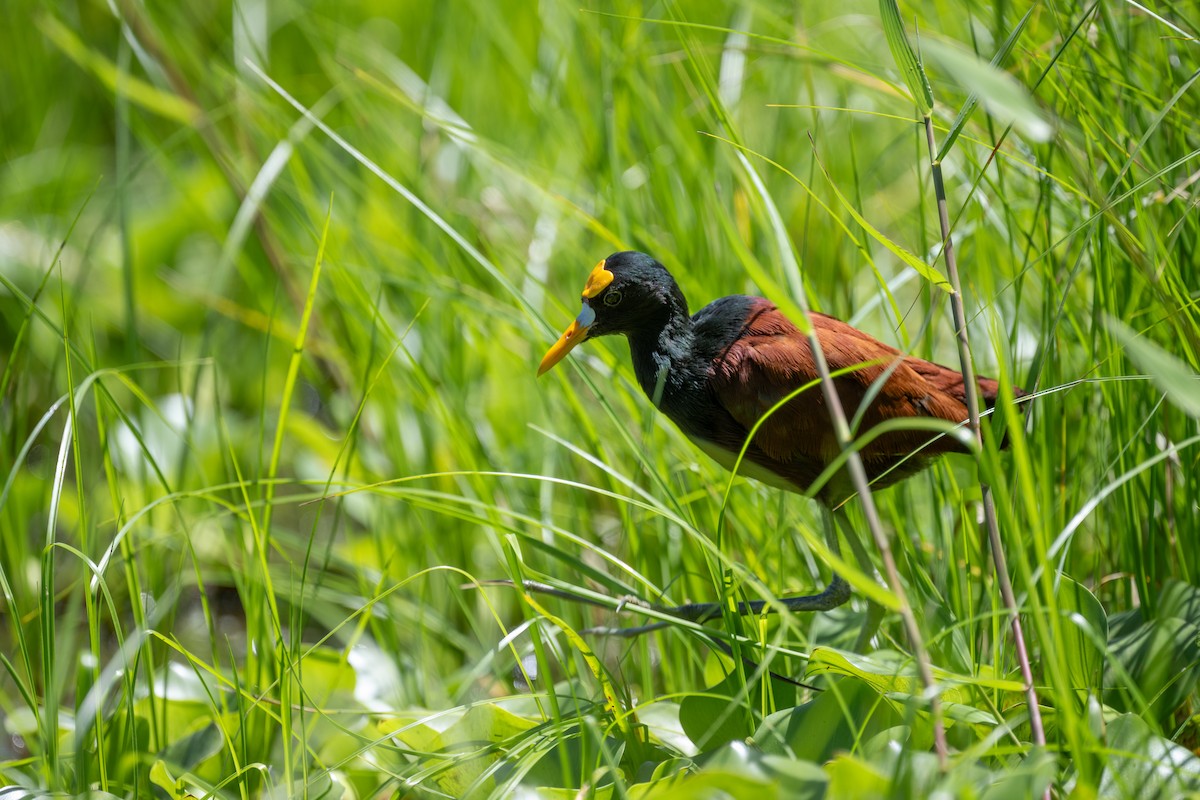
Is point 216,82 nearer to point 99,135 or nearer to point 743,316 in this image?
point 99,135

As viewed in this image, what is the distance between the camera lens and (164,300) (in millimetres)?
3498

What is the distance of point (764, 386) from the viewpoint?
5.72ft

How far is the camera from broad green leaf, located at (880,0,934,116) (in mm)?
1242

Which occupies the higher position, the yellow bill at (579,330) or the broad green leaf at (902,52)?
the broad green leaf at (902,52)

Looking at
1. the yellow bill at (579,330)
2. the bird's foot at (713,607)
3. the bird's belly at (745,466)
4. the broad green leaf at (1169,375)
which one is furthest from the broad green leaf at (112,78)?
the broad green leaf at (1169,375)

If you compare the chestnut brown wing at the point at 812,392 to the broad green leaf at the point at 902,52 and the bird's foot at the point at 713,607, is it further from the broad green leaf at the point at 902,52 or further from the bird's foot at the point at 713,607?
the broad green leaf at the point at 902,52

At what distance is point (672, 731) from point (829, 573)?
521mm

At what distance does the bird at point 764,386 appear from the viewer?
174 cm

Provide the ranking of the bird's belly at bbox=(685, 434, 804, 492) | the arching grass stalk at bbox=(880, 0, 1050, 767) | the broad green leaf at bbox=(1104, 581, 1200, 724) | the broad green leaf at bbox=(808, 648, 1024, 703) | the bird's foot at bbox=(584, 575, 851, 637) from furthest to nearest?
the bird's belly at bbox=(685, 434, 804, 492), the bird's foot at bbox=(584, 575, 851, 637), the broad green leaf at bbox=(1104, 581, 1200, 724), the broad green leaf at bbox=(808, 648, 1024, 703), the arching grass stalk at bbox=(880, 0, 1050, 767)

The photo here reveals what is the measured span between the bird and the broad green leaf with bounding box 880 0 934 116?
19.0 inches

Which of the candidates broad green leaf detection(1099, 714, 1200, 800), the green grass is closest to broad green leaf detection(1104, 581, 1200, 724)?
the green grass

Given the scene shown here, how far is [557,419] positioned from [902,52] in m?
1.33

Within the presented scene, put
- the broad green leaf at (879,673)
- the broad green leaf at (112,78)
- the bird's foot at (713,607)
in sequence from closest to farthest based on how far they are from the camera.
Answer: the broad green leaf at (879,673), the bird's foot at (713,607), the broad green leaf at (112,78)

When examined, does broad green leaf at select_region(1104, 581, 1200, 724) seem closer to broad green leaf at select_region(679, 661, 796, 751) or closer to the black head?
broad green leaf at select_region(679, 661, 796, 751)
